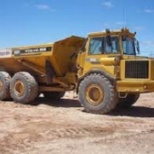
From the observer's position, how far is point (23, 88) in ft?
49.5

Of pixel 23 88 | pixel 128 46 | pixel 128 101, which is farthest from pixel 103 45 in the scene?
pixel 23 88

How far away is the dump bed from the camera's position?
47.4ft

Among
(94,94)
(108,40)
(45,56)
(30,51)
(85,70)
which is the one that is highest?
(108,40)

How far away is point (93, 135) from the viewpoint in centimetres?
884

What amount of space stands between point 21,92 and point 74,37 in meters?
2.91

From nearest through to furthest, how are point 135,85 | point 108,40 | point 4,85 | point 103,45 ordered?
point 135,85, point 108,40, point 103,45, point 4,85

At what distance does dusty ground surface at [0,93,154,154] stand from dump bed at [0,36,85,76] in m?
1.76

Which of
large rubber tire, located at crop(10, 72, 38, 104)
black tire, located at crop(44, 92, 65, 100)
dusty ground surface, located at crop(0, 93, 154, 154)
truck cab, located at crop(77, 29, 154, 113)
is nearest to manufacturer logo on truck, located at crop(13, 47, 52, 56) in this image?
large rubber tire, located at crop(10, 72, 38, 104)

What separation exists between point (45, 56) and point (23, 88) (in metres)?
1.58

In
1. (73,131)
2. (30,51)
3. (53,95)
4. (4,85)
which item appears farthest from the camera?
(53,95)

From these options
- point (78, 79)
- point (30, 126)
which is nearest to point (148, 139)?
point (30, 126)

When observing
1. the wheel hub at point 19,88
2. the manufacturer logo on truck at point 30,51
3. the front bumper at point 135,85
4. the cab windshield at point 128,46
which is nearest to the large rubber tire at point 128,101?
the cab windshield at point 128,46

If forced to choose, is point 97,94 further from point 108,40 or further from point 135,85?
point 108,40

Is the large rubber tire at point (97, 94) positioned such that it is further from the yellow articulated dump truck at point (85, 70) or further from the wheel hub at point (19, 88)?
the wheel hub at point (19, 88)
